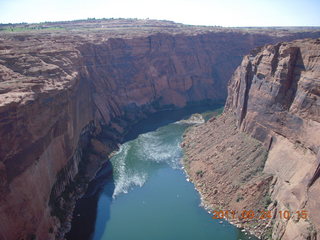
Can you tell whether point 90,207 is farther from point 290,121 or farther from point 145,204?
point 290,121

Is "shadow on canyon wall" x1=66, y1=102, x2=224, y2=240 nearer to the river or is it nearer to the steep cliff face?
the river

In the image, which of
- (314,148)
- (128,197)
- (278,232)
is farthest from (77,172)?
(314,148)

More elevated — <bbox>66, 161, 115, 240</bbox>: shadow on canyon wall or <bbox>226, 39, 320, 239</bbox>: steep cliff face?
<bbox>226, 39, 320, 239</bbox>: steep cliff face

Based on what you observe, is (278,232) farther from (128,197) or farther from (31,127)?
(31,127)

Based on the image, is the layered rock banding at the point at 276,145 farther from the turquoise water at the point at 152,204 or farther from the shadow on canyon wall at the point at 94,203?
the shadow on canyon wall at the point at 94,203

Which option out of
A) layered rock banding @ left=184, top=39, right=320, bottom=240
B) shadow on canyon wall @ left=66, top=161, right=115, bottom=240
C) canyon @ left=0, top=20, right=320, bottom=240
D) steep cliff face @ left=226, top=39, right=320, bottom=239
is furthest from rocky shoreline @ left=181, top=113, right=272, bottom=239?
shadow on canyon wall @ left=66, top=161, right=115, bottom=240

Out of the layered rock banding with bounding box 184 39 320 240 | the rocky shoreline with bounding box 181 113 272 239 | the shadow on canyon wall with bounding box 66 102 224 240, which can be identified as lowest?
the shadow on canyon wall with bounding box 66 102 224 240
